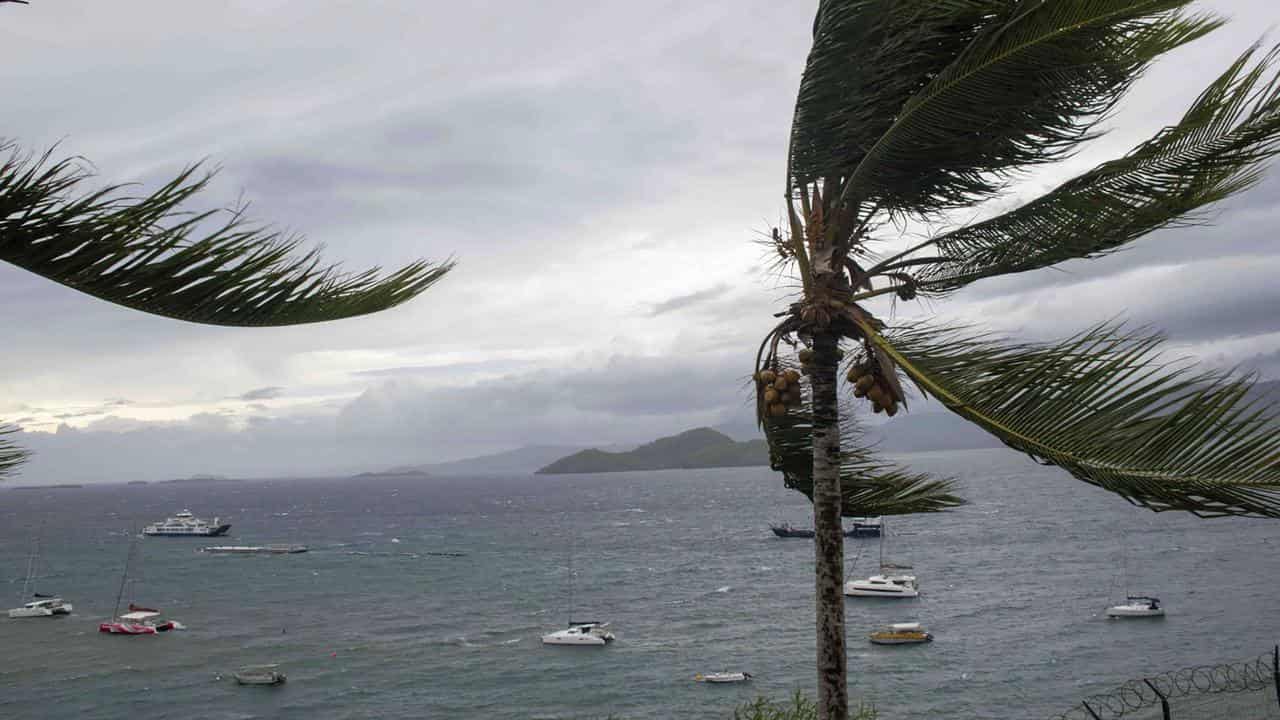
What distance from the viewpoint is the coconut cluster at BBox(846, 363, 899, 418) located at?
6.59 meters

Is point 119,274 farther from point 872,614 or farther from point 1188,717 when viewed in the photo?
point 872,614

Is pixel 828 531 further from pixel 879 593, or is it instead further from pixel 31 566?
pixel 31 566

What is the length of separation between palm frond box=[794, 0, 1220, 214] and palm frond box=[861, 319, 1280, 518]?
1.68 metres

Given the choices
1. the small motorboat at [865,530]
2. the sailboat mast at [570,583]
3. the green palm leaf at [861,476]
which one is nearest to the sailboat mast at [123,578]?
the sailboat mast at [570,583]

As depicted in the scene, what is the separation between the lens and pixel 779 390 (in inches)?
277

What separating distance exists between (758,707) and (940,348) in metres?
7.06

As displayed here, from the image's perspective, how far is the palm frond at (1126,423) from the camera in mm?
3953

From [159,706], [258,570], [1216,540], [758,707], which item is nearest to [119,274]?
[758,707]

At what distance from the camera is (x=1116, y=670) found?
1969 inches

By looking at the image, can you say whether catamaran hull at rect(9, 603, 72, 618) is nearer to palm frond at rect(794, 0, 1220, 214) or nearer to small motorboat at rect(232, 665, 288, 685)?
small motorboat at rect(232, 665, 288, 685)

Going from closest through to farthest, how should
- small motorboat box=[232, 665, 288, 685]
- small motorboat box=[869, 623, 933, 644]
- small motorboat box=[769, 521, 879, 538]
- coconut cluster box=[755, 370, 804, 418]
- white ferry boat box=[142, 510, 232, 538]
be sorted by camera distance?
coconut cluster box=[755, 370, 804, 418], small motorboat box=[232, 665, 288, 685], small motorboat box=[869, 623, 933, 644], small motorboat box=[769, 521, 879, 538], white ferry boat box=[142, 510, 232, 538]

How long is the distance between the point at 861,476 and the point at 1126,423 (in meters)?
3.94

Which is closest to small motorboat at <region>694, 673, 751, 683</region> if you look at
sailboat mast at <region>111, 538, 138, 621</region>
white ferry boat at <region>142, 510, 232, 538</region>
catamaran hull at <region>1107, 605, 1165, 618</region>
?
catamaran hull at <region>1107, 605, 1165, 618</region>

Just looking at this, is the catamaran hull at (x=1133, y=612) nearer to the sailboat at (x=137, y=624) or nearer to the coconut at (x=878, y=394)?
the coconut at (x=878, y=394)
